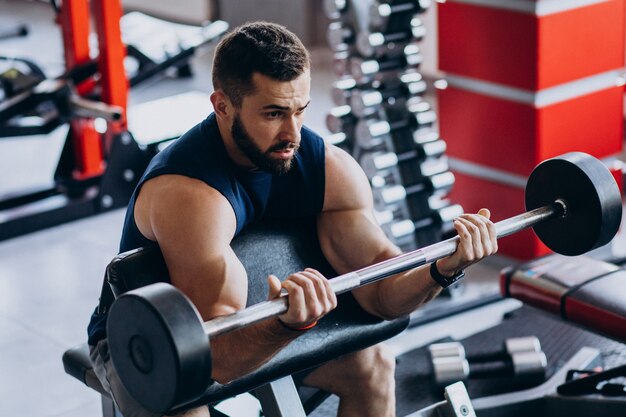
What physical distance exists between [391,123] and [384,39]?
0.28m

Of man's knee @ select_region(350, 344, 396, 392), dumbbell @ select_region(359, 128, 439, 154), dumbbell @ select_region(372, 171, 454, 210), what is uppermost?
dumbbell @ select_region(359, 128, 439, 154)

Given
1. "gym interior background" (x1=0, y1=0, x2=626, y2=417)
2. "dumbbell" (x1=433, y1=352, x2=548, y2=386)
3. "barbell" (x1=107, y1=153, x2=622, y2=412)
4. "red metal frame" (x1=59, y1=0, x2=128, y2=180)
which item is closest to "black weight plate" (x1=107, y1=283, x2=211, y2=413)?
"barbell" (x1=107, y1=153, x2=622, y2=412)

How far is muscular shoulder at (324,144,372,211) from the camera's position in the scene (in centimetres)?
219

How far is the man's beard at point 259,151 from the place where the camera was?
1.96 metres

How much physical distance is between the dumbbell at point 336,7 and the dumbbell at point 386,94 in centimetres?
26

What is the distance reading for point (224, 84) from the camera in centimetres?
197

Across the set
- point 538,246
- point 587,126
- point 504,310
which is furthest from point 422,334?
point 587,126

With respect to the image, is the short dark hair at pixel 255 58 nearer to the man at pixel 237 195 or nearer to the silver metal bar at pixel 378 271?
the man at pixel 237 195

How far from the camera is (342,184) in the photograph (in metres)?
2.20

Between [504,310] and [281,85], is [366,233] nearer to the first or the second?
[281,85]

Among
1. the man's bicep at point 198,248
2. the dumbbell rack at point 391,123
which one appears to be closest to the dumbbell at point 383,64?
the dumbbell rack at point 391,123

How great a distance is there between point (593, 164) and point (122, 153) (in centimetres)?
243

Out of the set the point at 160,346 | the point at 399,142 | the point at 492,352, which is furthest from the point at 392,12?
the point at 160,346

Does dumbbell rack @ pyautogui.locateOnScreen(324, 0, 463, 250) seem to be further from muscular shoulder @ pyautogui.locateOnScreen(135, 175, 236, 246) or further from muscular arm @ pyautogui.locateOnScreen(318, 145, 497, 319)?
muscular shoulder @ pyautogui.locateOnScreen(135, 175, 236, 246)
